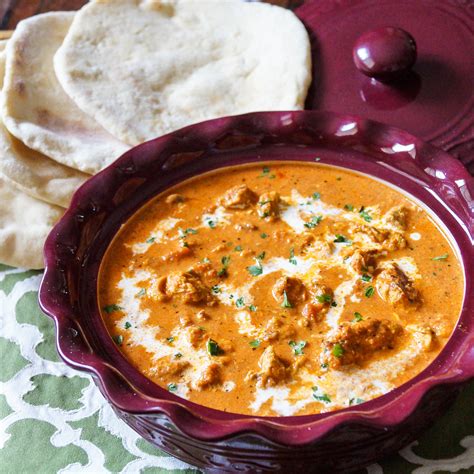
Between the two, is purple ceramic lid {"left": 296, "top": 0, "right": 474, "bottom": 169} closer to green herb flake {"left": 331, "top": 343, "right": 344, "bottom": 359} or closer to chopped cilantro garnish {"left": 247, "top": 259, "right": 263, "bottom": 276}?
chopped cilantro garnish {"left": 247, "top": 259, "right": 263, "bottom": 276}

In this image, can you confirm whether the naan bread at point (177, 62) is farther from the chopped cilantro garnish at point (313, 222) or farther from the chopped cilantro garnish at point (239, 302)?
the chopped cilantro garnish at point (239, 302)

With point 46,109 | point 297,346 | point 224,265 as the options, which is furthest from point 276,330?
point 46,109

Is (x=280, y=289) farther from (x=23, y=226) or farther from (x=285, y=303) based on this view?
(x=23, y=226)

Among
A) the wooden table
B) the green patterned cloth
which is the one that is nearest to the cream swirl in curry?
the green patterned cloth

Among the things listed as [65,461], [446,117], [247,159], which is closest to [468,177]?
[446,117]

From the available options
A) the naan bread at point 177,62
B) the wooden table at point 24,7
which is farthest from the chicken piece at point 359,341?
the wooden table at point 24,7

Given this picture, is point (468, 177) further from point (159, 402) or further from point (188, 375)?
point (159, 402)

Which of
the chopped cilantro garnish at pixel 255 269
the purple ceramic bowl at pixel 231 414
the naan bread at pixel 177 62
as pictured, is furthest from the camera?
the naan bread at pixel 177 62
